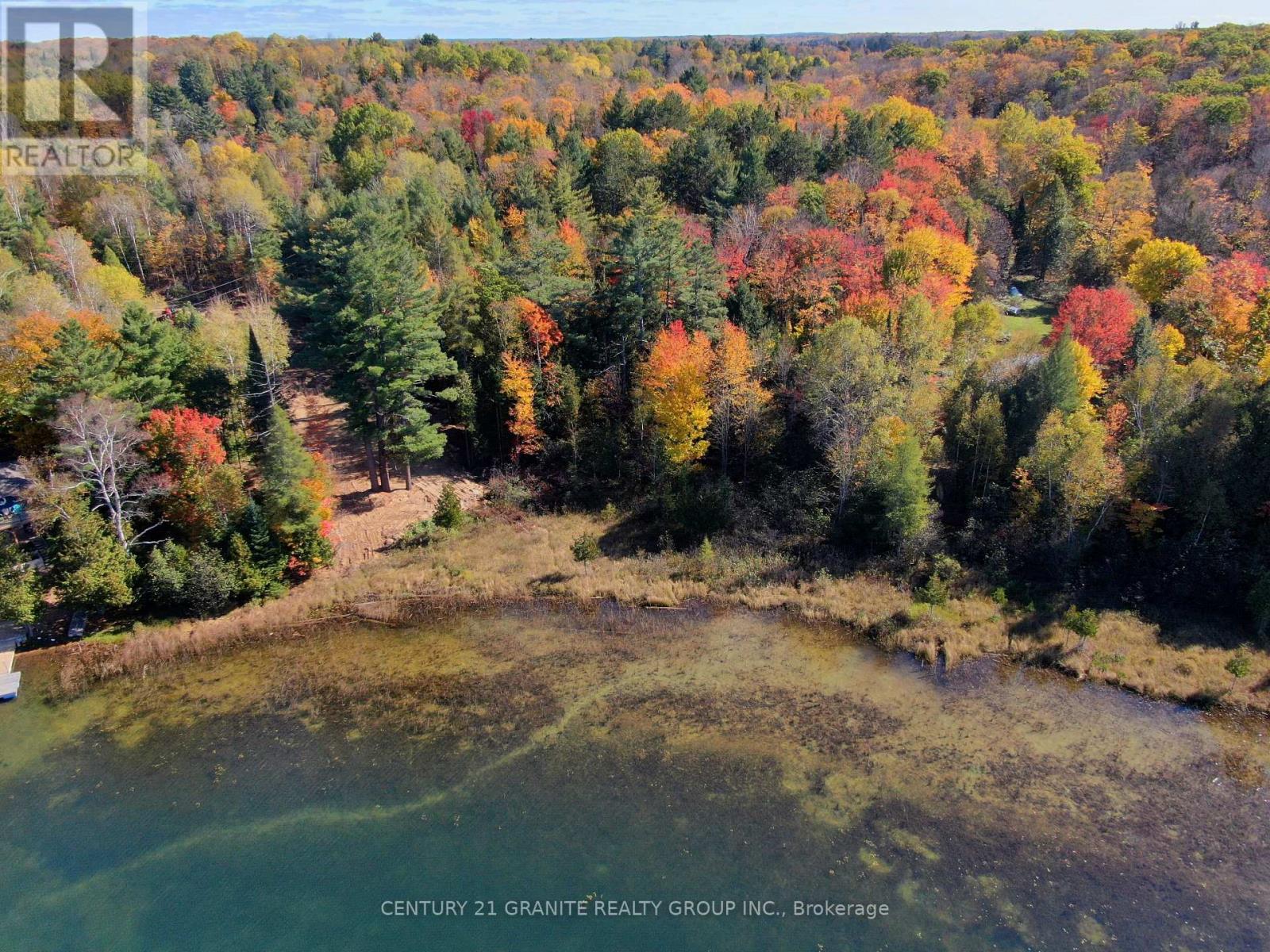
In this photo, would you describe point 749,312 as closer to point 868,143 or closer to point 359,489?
point 359,489

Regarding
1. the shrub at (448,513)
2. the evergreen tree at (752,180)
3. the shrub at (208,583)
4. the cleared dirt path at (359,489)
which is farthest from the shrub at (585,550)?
the evergreen tree at (752,180)

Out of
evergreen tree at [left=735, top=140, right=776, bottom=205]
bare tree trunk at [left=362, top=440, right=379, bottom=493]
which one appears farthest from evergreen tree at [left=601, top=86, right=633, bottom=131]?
bare tree trunk at [left=362, top=440, right=379, bottom=493]

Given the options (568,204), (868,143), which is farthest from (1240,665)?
(568,204)

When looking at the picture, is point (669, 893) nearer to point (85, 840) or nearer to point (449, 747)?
point (449, 747)

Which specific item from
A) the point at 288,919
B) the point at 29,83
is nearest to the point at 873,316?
the point at 288,919

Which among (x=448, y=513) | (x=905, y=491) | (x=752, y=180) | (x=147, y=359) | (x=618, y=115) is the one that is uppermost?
(x=618, y=115)

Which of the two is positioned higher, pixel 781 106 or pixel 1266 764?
pixel 781 106
